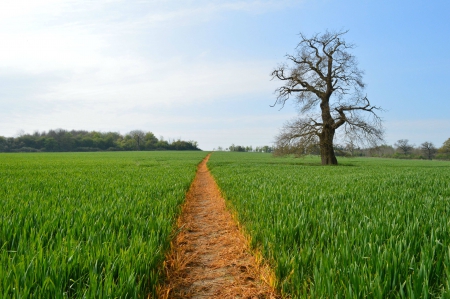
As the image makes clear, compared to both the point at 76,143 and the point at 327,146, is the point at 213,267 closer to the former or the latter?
the point at 327,146

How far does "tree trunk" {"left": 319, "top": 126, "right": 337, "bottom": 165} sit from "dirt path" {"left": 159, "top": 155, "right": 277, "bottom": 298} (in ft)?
85.3

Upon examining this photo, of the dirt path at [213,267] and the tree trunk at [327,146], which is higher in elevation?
the tree trunk at [327,146]

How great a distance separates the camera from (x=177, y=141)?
14188cm

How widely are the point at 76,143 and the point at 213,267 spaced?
140885mm

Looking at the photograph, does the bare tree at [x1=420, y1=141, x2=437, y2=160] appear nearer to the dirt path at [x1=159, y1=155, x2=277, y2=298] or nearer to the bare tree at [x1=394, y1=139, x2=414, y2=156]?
the bare tree at [x1=394, y1=139, x2=414, y2=156]

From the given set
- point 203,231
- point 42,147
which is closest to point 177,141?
point 42,147

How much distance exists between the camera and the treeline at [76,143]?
111812 mm

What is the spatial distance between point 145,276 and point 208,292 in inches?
33.4

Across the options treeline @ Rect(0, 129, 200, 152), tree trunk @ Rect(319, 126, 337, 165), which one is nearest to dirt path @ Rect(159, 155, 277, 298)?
tree trunk @ Rect(319, 126, 337, 165)

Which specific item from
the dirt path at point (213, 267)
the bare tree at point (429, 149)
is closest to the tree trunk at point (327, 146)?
the dirt path at point (213, 267)

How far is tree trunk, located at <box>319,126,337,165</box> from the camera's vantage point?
29.3 meters

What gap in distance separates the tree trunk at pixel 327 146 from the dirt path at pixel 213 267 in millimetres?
26011

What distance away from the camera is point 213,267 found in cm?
373

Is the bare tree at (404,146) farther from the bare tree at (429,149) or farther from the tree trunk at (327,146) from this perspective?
the tree trunk at (327,146)
